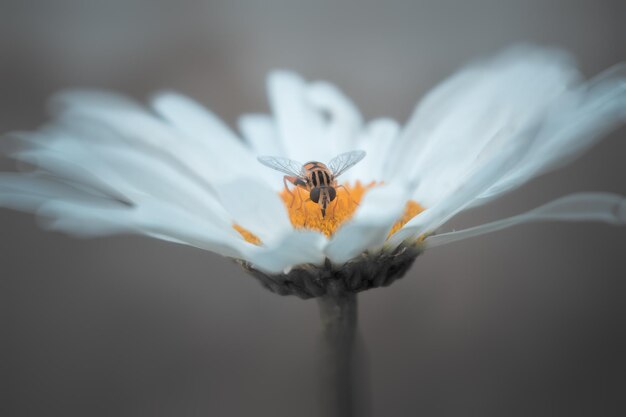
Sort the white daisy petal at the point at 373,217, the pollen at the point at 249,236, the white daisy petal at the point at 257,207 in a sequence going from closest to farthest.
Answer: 1. the white daisy petal at the point at 373,217
2. the white daisy petal at the point at 257,207
3. the pollen at the point at 249,236

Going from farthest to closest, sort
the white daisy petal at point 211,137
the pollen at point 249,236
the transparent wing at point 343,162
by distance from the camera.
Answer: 1. the white daisy petal at point 211,137
2. the transparent wing at point 343,162
3. the pollen at point 249,236

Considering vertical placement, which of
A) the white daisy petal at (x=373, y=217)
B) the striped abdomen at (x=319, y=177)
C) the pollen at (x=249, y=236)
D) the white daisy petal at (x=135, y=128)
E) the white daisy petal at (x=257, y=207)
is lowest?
the white daisy petal at (x=373, y=217)

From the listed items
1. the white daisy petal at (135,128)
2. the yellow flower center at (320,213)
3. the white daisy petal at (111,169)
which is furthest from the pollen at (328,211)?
the white daisy petal at (135,128)

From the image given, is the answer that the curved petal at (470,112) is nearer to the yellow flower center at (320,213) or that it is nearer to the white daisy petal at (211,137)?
the yellow flower center at (320,213)

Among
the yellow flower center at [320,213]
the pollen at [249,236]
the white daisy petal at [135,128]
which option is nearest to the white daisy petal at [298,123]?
the white daisy petal at [135,128]

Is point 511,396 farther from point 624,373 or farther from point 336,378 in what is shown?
point 336,378

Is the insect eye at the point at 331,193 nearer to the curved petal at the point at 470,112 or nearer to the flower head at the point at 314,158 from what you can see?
the flower head at the point at 314,158

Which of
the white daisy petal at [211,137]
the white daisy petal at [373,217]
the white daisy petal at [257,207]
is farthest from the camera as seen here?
the white daisy petal at [211,137]

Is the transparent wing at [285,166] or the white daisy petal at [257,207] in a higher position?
the transparent wing at [285,166]

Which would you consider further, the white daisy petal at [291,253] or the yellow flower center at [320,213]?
the yellow flower center at [320,213]
